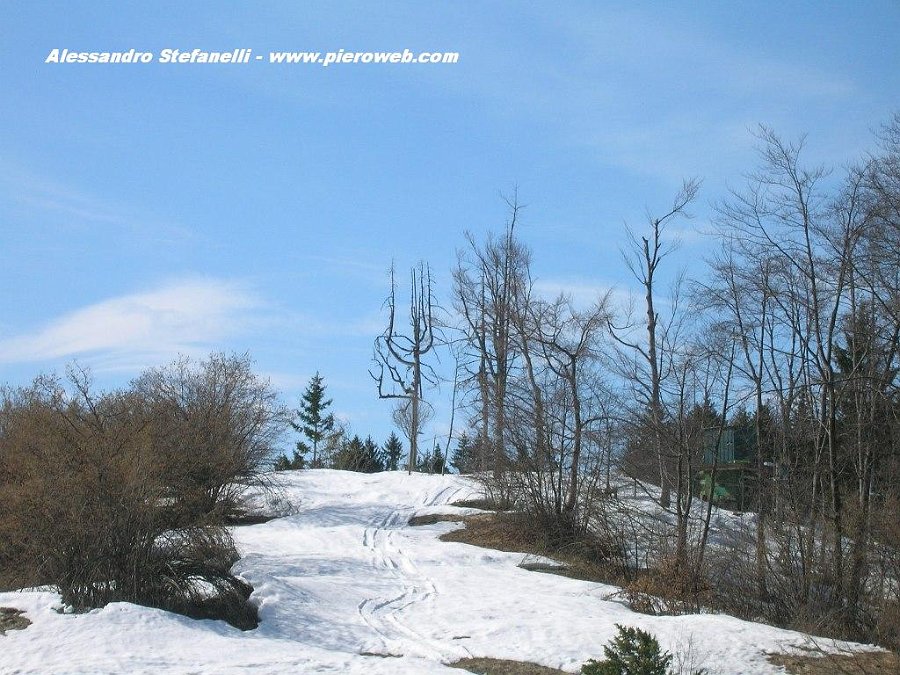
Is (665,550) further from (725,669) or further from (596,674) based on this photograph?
(596,674)

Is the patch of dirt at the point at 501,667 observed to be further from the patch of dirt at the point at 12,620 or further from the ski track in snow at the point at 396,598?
the patch of dirt at the point at 12,620

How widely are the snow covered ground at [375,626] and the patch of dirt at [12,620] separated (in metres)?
0.15

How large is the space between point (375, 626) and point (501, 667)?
3.37 meters

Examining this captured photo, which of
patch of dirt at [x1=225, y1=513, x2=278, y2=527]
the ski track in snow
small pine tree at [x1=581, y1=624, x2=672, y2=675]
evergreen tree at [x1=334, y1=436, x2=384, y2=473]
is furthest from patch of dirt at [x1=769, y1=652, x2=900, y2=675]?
evergreen tree at [x1=334, y1=436, x2=384, y2=473]

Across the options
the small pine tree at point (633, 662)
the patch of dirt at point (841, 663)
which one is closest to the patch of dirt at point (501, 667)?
the patch of dirt at point (841, 663)

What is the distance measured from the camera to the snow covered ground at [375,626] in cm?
1182

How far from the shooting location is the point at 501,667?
1248 cm

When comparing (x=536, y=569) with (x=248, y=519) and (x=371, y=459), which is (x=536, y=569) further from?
(x=371, y=459)

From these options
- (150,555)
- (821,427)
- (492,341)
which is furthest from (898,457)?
(492,341)

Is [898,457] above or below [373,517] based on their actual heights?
above

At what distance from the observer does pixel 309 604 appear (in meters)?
16.6

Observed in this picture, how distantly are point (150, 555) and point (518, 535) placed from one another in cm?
1257

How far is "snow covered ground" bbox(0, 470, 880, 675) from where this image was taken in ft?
38.8

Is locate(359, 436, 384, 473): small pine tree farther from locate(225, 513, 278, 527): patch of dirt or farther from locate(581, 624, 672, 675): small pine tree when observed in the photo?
locate(581, 624, 672, 675): small pine tree
